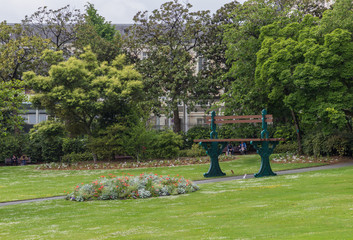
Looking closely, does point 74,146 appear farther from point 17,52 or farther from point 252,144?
point 252,144

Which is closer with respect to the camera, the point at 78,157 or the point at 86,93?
A: the point at 86,93

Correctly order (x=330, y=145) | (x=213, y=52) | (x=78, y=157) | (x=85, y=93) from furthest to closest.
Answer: (x=213, y=52), (x=78, y=157), (x=85, y=93), (x=330, y=145)

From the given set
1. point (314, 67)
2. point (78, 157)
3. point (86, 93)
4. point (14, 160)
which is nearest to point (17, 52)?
point (14, 160)

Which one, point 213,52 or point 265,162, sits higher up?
point 213,52

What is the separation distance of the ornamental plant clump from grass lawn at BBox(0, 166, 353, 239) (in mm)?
624

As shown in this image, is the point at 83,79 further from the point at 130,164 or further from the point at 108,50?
the point at 108,50

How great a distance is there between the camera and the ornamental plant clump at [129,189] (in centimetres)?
1556

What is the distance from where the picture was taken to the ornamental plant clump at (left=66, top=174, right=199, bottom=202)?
15.6m

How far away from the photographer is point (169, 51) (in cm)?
4247

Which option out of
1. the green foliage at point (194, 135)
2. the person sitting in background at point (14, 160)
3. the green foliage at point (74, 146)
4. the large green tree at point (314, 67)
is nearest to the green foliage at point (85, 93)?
the green foliage at point (74, 146)

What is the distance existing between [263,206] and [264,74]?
1743cm

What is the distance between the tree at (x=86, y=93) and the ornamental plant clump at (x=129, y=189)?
55.3ft

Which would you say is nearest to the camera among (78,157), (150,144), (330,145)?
(330,145)

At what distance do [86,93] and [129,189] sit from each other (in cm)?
1912
